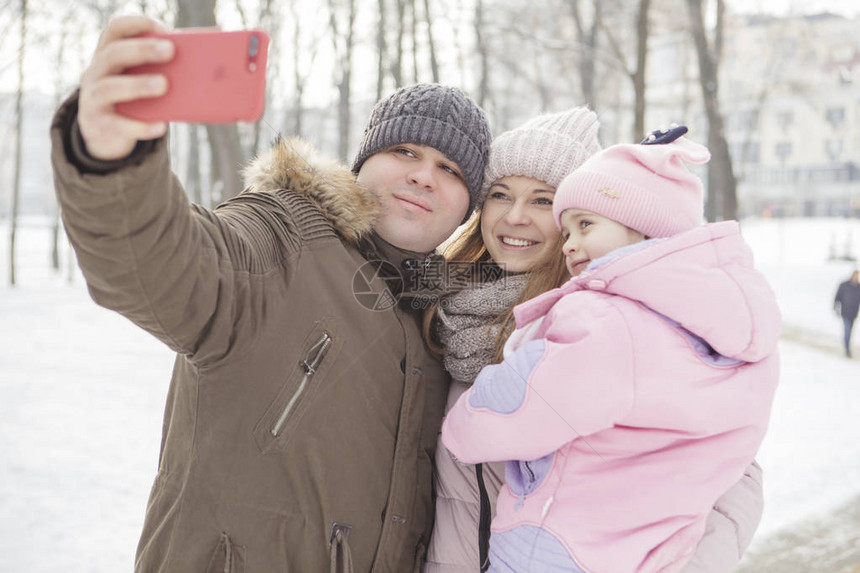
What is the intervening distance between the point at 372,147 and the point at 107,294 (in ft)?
3.96

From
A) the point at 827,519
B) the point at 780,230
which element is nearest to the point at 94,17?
the point at 827,519

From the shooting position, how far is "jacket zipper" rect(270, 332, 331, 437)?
1.61 m

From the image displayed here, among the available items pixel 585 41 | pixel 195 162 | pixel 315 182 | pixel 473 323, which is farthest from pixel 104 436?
pixel 195 162

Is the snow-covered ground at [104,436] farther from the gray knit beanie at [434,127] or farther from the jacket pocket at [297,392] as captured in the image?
the gray knit beanie at [434,127]

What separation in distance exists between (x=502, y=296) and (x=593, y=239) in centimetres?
40

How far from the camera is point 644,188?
6.37ft

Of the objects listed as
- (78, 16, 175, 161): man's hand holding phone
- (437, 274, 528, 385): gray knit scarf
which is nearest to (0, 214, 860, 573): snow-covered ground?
(437, 274, 528, 385): gray knit scarf

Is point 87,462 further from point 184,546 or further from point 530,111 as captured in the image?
point 530,111

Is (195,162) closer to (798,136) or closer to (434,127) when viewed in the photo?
(434,127)

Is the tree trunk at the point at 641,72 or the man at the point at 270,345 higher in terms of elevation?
the tree trunk at the point at 641,72

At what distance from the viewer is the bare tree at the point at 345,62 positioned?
15438mm

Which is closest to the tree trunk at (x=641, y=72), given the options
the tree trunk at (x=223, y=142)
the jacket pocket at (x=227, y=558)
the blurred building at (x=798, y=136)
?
the tree trunk at (x=223, y=142)

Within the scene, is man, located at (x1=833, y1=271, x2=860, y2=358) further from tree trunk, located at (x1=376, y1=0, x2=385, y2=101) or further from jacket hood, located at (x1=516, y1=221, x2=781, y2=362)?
jacket hood, located at (x1=516, y1=221, x2=781, y2=362)

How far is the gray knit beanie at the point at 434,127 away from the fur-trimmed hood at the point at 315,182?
32 cm
